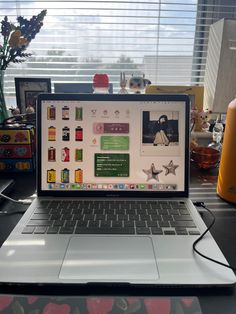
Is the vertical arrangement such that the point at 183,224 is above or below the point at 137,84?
below

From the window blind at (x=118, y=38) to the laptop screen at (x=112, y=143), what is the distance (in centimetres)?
102

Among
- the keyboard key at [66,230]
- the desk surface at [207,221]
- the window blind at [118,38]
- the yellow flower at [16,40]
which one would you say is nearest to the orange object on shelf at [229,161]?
the desk surface at [207,221]

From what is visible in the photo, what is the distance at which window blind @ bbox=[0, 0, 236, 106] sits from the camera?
164 centimetres

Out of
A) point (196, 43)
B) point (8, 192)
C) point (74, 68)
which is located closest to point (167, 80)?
point (196, 43)

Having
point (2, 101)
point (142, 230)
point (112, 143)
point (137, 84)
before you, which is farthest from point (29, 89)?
point (142, 230)

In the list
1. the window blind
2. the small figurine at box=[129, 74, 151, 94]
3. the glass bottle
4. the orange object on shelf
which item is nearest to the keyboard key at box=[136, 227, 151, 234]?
the orange object on shelf

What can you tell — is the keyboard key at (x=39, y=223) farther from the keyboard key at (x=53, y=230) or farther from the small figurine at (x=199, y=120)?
the small figurine at (x=199, y=120)

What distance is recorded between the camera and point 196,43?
1.74m

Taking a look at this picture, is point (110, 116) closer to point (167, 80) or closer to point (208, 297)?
point (208, 297)

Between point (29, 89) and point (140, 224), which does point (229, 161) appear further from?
point (29, 89)

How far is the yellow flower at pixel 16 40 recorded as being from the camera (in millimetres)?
1013

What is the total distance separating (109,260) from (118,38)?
1500 mm

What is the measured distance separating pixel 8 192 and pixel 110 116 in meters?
0.35

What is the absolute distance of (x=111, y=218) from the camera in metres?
0.62
